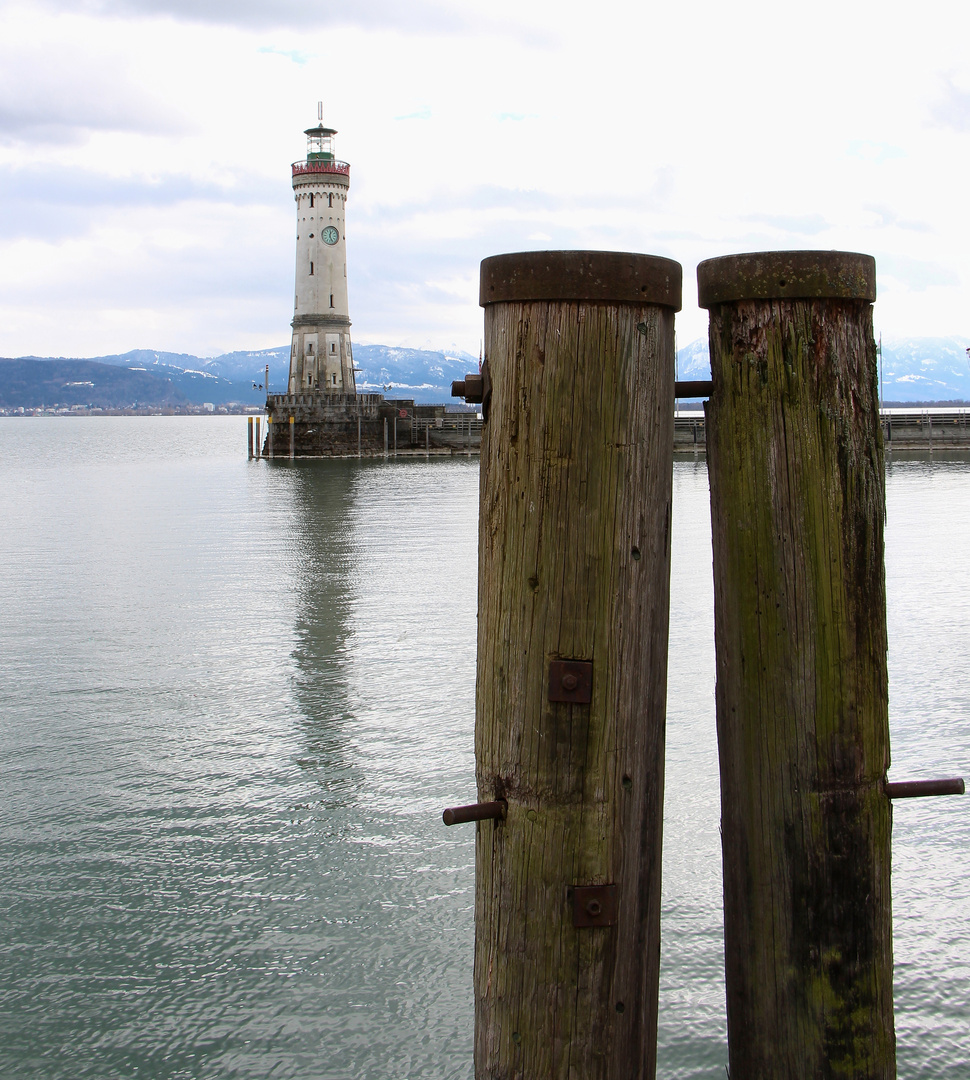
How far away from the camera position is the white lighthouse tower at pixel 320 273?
56469 millimetres

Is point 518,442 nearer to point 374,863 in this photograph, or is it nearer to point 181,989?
point 181,989

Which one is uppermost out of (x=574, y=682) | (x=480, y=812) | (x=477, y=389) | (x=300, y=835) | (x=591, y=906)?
(x=477, y=389)

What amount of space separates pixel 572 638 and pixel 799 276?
3.26 feet

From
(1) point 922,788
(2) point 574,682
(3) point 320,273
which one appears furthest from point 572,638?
(3) point 320,273

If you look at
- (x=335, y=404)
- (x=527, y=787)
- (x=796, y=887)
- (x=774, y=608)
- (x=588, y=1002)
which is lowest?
(x=588, y=1002)

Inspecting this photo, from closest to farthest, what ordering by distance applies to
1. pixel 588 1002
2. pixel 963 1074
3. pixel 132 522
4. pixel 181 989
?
pixel 588 1002
pixel 963 1074
pixel 181 989
pixel 132 522

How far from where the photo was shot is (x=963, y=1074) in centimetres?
447

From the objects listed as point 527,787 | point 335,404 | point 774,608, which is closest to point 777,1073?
point 527,787

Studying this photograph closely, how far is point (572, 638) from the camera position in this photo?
238cm

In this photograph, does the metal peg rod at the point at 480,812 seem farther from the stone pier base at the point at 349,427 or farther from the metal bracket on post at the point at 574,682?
the stone pier base at the point at 349,427

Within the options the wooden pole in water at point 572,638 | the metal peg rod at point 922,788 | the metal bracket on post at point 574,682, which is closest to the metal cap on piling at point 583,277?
the wooden pole in water at point 572,638

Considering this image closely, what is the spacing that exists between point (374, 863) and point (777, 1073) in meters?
4.26

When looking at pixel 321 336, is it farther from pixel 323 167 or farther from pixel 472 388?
pixel 472 388

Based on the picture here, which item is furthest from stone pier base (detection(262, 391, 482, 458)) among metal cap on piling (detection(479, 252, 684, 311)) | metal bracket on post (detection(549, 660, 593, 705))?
metal bracket on post (detection(549, 660, 593, 705))
